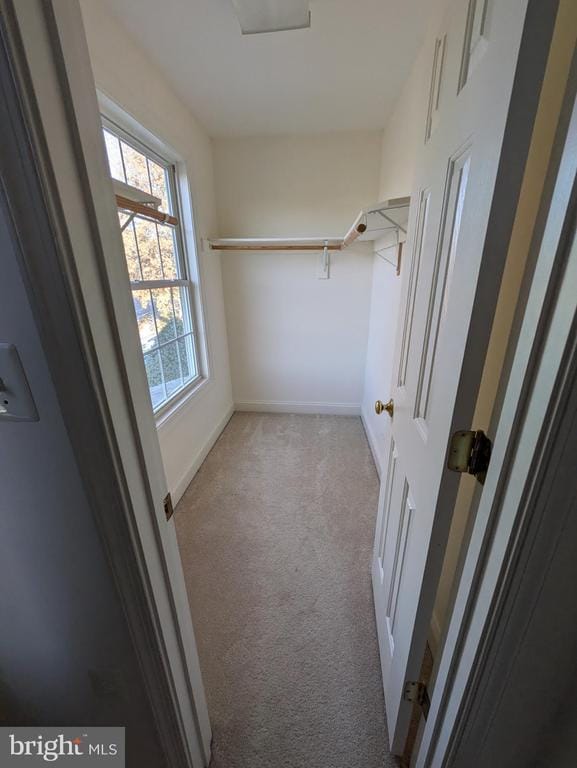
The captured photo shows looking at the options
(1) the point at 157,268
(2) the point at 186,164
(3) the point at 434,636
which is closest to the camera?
(3) the point at 434,636

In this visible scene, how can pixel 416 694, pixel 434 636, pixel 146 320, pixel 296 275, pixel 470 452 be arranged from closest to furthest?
pixel 470 452 < pixel 416 694 < pixel 434 636 < pixel 146 320 < pixel 296 275

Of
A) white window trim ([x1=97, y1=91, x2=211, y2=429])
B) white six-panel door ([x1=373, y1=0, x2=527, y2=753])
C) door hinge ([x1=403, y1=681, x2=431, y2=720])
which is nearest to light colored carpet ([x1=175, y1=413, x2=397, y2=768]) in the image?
white six-panel door ([x1=373, y1=0, x2=527, y2=753])

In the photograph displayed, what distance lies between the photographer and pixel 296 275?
2994 millimetres

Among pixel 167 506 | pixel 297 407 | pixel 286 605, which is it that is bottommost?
pixel 286 605

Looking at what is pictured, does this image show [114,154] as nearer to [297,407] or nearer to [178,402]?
[178,402]

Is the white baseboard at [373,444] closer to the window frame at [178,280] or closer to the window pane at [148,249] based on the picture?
the window frame at [178,280]

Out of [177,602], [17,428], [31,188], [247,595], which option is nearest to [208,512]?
[247,595]

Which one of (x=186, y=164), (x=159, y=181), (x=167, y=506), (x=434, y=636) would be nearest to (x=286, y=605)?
(x=434, y=636)

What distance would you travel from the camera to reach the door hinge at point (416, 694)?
908 millimetres

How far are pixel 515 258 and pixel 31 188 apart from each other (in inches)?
35.5

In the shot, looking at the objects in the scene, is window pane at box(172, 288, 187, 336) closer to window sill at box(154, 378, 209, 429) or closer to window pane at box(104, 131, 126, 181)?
window sill at box(154, 378, 209, 429)

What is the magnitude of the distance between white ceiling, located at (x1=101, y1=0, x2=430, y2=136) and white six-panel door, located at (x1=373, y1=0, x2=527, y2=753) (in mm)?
988

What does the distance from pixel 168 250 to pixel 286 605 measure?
7.52ft

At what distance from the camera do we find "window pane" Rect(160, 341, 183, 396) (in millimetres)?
2237
